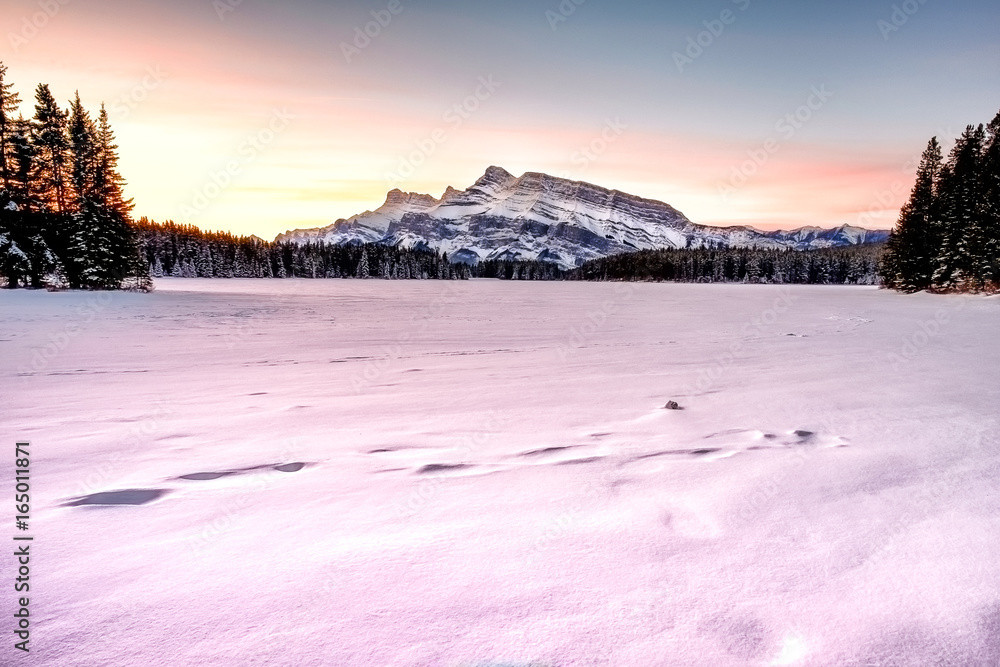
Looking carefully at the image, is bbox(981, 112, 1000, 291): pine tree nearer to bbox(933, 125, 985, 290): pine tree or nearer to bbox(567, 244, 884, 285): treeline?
bbox(933, 125, 985, 290): pine tree

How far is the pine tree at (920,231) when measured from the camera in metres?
39.4

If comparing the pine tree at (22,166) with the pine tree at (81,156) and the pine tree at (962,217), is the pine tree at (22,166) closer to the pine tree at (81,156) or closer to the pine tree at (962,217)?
the pine tree at (81,156)

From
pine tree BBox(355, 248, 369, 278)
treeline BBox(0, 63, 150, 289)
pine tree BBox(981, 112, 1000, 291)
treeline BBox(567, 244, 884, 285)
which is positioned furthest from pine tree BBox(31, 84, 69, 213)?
treeline BBox(567, 244, 884, 285)

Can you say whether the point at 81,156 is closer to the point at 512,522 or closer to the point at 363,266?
the point at 512,522

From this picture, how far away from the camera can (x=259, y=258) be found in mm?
115625

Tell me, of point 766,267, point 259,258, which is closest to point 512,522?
point 259,258

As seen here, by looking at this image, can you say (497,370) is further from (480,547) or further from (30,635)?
(30,635)

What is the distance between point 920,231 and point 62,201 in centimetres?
6790

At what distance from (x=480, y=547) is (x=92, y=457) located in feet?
10.8

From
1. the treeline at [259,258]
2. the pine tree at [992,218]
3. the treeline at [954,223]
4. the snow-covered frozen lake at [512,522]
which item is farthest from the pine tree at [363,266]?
the snow-covered frozen lake at [512,522]

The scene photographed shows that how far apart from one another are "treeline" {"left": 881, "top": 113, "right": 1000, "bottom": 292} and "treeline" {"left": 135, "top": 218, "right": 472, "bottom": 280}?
99.8m

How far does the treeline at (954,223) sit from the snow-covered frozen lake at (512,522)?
128 ft

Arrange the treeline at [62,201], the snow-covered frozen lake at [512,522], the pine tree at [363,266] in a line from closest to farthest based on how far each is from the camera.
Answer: the snow-covered frozen lake at [512,522] → the treeline at [62,201] → the pine tree at [363,266]

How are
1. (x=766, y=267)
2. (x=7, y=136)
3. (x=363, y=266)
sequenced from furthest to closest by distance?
(x=363, y=266) → (x=766, y=267) → (x=7, y=136)
